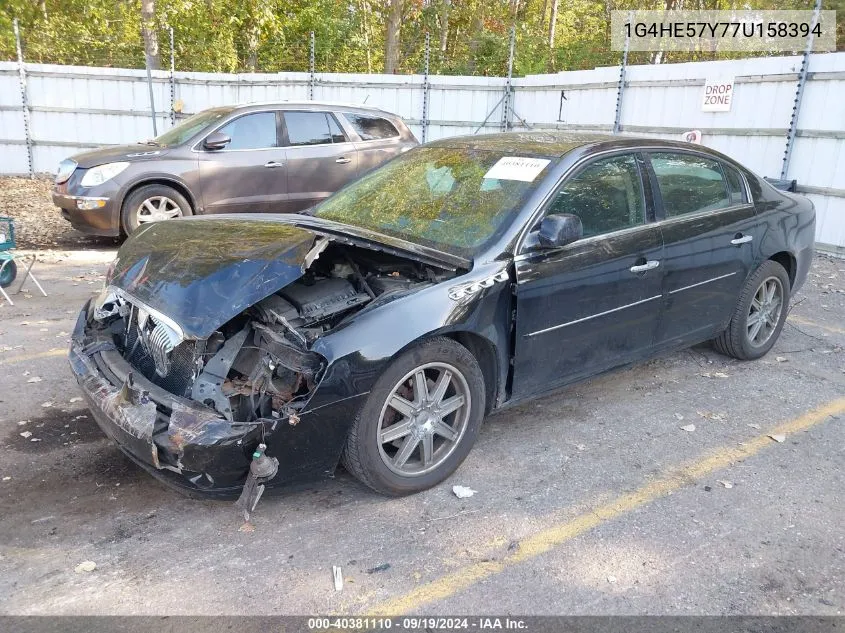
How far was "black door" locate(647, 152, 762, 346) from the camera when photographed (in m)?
4.48

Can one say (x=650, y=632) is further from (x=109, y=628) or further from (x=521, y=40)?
(x=521, y=40)

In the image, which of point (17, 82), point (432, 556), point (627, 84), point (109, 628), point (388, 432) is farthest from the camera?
point (17, 82)

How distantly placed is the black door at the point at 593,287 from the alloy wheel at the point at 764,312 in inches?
53.9

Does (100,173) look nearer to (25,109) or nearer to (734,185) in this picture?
(734,185)

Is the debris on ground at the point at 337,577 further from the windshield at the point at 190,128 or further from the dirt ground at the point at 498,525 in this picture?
the windshield at the point at 190,128

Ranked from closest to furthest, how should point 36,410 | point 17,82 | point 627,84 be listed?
point 36,410 < point 627,84 < point 17,82

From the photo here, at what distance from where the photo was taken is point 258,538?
315 cm

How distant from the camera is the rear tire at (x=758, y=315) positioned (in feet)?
17.0

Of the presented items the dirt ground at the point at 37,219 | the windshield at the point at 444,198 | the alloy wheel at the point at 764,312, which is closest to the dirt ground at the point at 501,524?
the alloy wheel at the point at 764,312

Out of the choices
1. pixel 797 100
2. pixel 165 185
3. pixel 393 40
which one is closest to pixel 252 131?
pixel 165 185

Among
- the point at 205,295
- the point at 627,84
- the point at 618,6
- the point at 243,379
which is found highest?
the point at 618,6

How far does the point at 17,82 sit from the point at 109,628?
15225mm

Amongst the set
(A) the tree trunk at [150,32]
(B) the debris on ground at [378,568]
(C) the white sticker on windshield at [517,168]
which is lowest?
(B) the debris on ground at [378,568]

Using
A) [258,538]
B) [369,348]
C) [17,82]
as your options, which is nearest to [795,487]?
[369,348]
